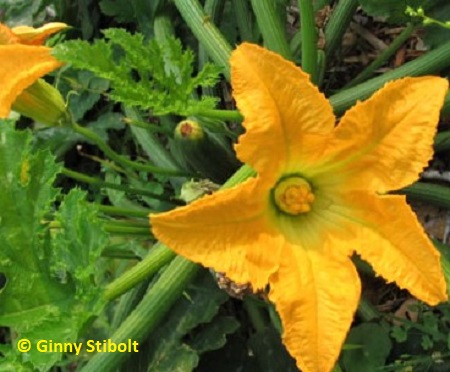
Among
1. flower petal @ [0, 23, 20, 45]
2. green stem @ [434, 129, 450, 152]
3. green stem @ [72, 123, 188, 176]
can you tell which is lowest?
green stem @ [434, 129, 450, 152]

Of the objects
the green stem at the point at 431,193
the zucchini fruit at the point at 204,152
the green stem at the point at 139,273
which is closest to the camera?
the green stem at the point at 139,273

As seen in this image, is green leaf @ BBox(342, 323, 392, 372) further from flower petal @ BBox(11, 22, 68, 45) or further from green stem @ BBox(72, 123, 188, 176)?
flower petal @ BBox(11, 22, 68, 45)

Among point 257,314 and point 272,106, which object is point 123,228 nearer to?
point 257,314

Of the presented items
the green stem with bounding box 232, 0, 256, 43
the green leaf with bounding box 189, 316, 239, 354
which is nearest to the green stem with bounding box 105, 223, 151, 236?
the green leaf with bounding box 189, 316, 239, 354

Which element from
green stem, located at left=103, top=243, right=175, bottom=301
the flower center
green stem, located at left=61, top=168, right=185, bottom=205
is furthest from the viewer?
green stem, located at left=61, top=168, right=185, bottom=205

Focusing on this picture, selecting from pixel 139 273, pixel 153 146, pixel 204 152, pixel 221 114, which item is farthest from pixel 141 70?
pixel 153 146

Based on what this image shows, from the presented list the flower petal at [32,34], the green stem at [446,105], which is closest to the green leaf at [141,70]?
the flower petal at [32,34]

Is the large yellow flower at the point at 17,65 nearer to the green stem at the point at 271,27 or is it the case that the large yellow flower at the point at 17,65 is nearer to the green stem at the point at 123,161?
the green stem at the point at 123,161
